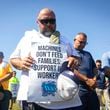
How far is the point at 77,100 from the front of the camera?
522 centimetres

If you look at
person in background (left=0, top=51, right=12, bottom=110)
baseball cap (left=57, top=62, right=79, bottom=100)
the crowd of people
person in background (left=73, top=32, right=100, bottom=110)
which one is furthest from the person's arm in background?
baseball cap (left=57, top=62, right=79, bottom=100)

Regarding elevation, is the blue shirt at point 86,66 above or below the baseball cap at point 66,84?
above

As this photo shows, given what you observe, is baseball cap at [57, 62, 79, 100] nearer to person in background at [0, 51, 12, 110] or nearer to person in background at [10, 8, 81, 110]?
person in background at [10, 8, 81, 110]

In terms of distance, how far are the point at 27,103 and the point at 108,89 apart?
7.83 metres

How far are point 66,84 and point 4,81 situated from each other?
14.3ft

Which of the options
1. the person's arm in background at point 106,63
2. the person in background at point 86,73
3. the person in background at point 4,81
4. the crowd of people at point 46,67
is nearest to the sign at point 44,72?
the crowd of people at point 46,67

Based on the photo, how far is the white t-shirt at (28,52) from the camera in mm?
5062

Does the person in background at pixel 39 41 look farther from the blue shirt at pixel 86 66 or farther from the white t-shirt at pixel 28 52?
the blue shirt at pixel 86 66

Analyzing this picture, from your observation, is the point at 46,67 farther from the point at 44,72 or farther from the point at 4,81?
the point at 4,81

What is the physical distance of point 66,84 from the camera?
5062 millimetres

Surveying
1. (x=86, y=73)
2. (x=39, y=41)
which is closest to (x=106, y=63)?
(x=86, y=73)

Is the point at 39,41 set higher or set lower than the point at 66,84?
higher

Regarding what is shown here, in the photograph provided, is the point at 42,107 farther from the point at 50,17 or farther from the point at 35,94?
the point at 50,17

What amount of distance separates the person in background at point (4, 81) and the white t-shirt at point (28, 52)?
321 cm
